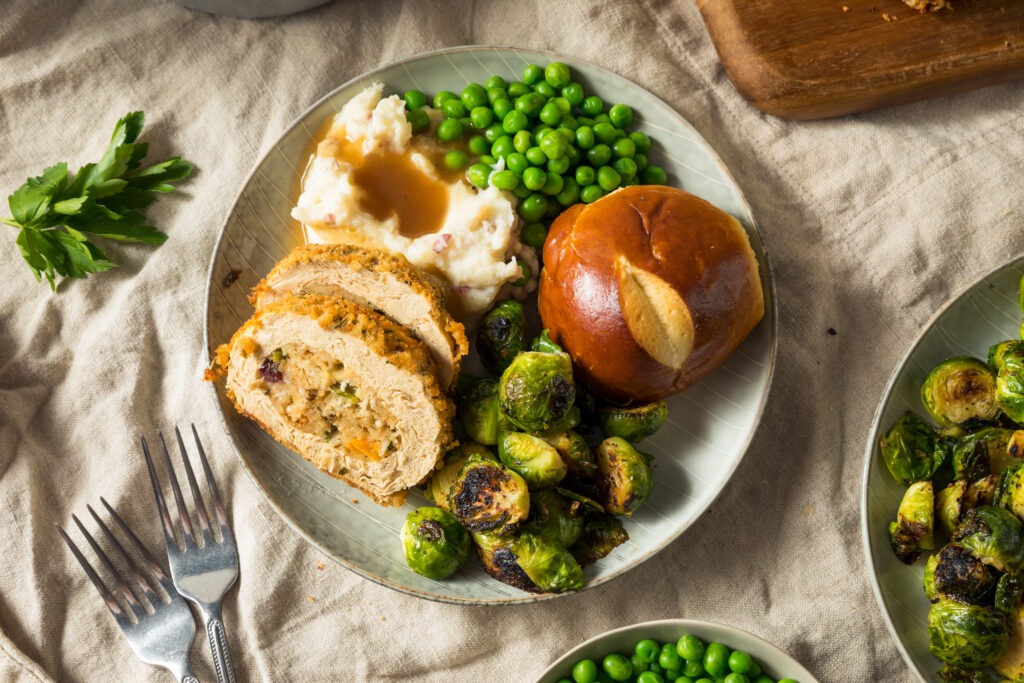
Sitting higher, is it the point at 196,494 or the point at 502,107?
the point at 502,107

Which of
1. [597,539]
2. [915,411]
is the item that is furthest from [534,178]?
[915,411]

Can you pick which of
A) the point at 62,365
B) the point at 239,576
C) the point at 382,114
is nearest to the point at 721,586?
the point at 239,576

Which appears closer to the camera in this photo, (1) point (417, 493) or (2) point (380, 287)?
(2) point (380, 287)

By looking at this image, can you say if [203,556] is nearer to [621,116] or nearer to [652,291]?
[652,291]

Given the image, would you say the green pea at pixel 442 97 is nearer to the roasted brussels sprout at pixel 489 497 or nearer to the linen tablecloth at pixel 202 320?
the linen tablecloth at pixel 202 320

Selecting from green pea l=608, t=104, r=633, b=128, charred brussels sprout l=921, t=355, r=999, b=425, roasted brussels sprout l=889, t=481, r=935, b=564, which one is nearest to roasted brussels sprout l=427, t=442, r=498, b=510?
green pea l=608, t=104, r=633, b=128

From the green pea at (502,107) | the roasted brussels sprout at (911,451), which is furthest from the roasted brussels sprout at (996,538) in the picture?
the green pea at (502,107)

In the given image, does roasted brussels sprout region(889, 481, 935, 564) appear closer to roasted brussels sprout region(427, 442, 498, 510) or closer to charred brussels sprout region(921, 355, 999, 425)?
charred brussels sprout region(921, 355, 999, 425)
